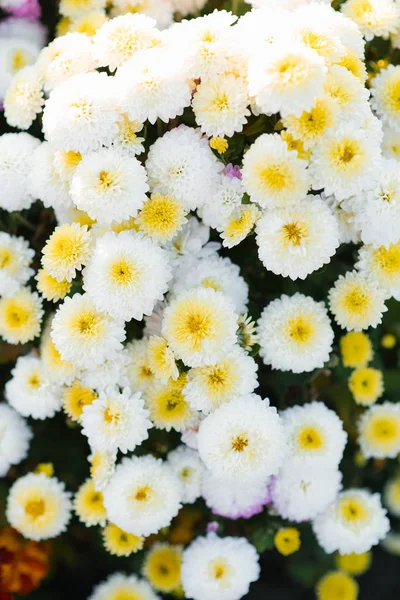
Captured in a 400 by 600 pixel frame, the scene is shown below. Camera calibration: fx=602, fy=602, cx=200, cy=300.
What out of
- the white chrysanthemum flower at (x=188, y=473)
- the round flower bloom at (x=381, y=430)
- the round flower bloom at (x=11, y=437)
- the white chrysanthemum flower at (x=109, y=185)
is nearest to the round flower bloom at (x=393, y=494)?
the round flower bloom at (x=381, y=430)

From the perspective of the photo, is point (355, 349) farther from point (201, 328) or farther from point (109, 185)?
point (109, 185)

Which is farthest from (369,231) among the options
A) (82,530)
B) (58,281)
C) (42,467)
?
(82,530)

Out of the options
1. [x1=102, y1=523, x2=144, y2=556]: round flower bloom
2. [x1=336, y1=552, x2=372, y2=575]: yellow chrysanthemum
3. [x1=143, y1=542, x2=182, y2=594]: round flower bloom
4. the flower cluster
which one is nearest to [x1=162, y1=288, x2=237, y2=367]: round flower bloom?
the flower cluster

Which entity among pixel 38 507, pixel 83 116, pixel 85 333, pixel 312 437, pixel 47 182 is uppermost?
pixel 83 116

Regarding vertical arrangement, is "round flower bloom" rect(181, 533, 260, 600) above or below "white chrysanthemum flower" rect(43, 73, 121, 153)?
below

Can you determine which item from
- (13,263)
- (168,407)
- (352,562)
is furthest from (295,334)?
(352,562)

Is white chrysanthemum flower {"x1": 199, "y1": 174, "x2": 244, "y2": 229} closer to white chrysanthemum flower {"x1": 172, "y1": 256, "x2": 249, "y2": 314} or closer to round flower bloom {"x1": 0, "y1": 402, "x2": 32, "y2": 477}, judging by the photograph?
white chrysanthemum flower {"x1": 172, "y1": 256, "x2": 249, "y2": 314}
